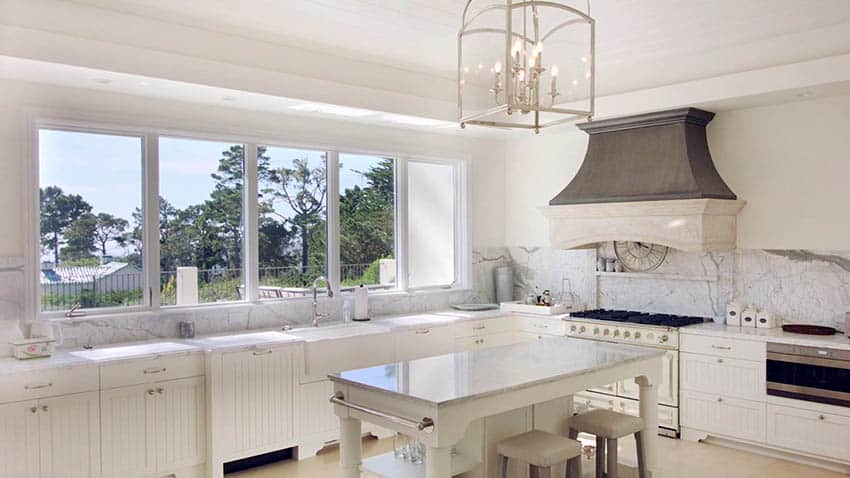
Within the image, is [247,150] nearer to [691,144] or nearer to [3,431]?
[3,431]

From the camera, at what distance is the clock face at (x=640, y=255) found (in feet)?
21.6

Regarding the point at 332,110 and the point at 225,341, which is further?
the point at 332,110

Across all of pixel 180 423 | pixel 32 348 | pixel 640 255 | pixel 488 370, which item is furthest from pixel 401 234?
pixel 32 348

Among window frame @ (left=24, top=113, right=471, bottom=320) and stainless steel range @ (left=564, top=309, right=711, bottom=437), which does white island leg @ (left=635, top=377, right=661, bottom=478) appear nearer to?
stainless steel range @ (left=564, top=309, right=711, bottom=437)

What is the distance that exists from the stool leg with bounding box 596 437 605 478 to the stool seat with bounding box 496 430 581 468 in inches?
21.9

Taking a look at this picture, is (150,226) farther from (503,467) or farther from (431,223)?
(503,467)

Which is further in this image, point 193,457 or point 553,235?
point 553,235

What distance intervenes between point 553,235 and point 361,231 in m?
1.98

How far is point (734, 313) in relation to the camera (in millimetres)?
5906

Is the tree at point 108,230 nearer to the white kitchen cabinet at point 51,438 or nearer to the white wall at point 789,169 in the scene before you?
the white kitchen cabinet at point 51,438

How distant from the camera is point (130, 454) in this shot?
449 centimetres

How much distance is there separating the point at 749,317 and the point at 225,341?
14.4 ft

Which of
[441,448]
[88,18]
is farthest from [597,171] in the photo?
[88,18]

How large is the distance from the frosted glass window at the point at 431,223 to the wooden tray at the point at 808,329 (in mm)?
3407
